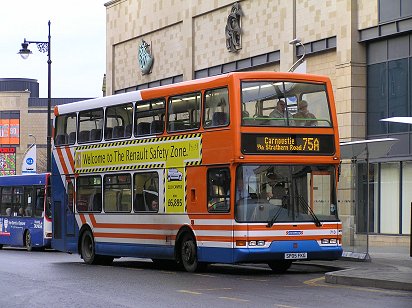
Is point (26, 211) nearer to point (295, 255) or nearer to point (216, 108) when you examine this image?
point (216, 108)

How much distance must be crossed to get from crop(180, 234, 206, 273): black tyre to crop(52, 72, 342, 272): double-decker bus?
0.03m

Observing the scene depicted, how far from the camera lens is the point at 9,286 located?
65.1ft

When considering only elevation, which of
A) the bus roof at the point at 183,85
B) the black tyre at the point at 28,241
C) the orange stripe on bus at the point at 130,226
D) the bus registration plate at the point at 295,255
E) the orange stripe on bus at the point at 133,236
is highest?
the bus roof at the point at 183,85

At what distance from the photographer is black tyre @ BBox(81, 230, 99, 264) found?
2792cm

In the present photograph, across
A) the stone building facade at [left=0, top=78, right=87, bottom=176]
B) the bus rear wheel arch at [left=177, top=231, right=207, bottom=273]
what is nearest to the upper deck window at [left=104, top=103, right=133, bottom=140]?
the bus rear wheel arch at [left=177, top=231, right=207, bottom=273]

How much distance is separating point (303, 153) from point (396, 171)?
1371 cm

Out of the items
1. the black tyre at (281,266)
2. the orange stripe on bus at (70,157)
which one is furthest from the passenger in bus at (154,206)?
the orange stripe on bus at (70,157)

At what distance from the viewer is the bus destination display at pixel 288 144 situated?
22.0 metres

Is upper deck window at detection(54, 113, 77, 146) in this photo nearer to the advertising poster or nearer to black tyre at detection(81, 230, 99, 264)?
black tyre at detection(81, 230, 99, 264)

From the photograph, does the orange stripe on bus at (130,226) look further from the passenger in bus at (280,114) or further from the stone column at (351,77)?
the stone column at (351,77)

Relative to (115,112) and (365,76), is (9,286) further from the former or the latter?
(365,76)

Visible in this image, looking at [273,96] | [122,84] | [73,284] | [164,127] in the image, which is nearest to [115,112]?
[164,127]

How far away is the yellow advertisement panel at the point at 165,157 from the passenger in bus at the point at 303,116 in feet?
6.72

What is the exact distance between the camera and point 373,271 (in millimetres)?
21500
